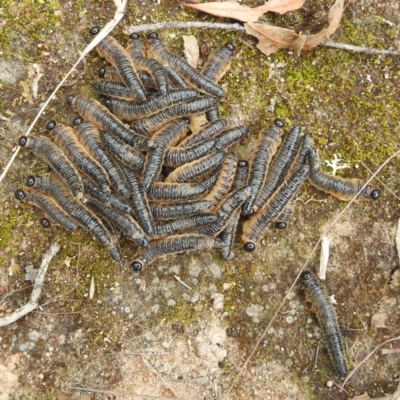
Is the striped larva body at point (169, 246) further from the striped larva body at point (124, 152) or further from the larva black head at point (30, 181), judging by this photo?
the larva black head at point (30, 181)

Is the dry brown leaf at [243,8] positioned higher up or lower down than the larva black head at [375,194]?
higher up

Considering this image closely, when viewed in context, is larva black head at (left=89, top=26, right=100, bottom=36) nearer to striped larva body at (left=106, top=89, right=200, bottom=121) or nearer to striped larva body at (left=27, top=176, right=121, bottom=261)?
striped larva body at (left=106, top=89, right=200, bottom=121)

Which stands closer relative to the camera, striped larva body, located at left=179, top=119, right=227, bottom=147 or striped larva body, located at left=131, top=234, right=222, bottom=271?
striped larva body, located at left=131, top=234, right=222, bottom=271

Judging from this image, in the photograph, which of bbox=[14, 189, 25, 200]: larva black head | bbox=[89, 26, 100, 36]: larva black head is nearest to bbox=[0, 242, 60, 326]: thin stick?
bbox=[14, 189, 25, 200]: larva black head

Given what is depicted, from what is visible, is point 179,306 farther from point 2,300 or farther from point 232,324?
point 2,300

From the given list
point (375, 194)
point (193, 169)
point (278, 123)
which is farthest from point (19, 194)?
point (375, 194)

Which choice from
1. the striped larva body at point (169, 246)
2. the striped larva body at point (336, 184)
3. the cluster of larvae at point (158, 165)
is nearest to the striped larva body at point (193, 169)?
the cluster of larvae at point (158, 165)
